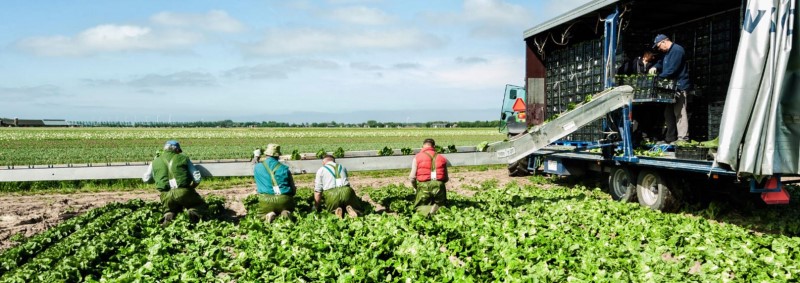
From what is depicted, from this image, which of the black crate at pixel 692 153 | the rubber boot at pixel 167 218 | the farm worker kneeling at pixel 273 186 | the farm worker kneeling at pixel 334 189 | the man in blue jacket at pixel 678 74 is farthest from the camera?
the man in blue jacket at pixel 678 74

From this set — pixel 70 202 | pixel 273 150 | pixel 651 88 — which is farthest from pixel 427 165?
pixel 70 202

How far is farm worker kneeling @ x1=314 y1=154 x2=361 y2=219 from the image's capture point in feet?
32.5

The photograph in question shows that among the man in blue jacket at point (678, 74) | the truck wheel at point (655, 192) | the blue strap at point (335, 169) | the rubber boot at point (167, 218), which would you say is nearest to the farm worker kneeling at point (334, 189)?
the blue strap at point (335, 169)

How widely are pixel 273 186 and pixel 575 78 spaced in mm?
8237

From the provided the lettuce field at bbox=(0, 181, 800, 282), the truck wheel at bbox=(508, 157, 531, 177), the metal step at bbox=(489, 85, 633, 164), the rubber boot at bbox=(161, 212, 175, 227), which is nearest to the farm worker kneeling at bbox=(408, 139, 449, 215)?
the lettuce field at bbox=(0, 181, 800, 282)

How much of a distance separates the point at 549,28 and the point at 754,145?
6.94 m

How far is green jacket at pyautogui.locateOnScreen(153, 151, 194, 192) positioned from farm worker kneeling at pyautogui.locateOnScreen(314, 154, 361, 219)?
2313 millimetres

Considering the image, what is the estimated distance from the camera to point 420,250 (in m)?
6.75

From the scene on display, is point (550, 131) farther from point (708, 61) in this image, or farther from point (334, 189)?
point (708, 61)

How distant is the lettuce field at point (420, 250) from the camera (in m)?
5.88

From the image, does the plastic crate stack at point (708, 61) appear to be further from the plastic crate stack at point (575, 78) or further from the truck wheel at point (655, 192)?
the plastic crate stack at point (575, 78)

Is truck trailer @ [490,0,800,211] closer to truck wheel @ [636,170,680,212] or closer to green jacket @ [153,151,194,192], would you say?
truck wheel @ [636,170,680,212]

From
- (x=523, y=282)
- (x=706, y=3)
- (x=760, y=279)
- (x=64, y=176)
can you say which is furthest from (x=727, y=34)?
(x=64, y=176)

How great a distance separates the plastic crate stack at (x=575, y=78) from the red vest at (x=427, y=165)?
11.7 feet
